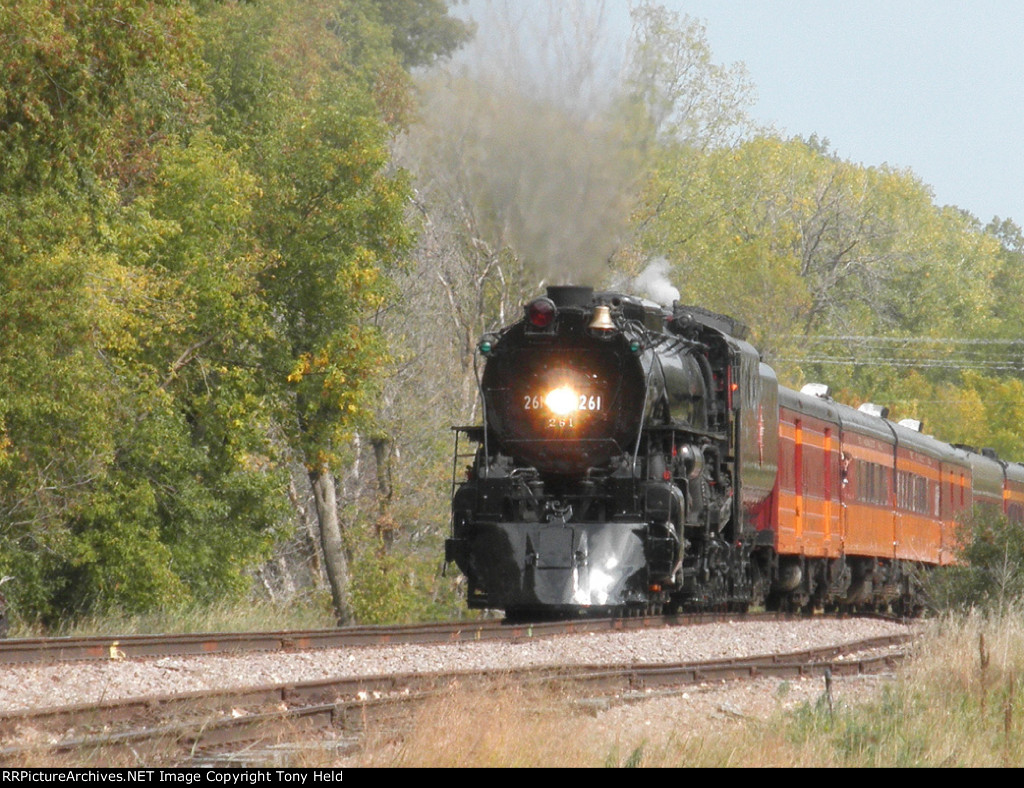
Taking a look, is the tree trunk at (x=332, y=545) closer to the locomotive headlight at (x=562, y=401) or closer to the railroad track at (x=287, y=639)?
the railroad track at (x=287, y=639)

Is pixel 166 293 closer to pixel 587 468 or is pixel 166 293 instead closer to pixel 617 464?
pixel 587 468

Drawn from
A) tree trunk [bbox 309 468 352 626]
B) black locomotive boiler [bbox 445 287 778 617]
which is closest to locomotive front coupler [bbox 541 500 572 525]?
black locomotive boiler [bbox 445 287 778 617]

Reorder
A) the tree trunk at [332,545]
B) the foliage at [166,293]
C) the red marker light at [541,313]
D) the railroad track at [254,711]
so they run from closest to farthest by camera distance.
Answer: the railroad track at [254,711], the foliage at [166,293], the red marker light at [541,313], the tree trunk at [332,545]

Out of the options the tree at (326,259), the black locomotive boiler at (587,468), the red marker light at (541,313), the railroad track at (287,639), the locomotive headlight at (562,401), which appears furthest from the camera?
the tree at (326,259)

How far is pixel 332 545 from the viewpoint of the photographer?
31.1m

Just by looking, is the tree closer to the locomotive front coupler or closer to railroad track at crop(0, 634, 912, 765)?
the locomotive front coupler

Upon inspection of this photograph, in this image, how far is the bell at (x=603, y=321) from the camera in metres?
16.7


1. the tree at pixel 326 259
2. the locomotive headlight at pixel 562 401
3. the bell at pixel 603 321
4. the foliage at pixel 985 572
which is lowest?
the foliage at pixel 985 572

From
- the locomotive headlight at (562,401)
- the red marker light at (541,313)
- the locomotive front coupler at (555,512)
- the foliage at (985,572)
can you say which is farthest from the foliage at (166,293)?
the foliage at (985,572)

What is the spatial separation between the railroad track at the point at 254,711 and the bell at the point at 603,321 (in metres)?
4.18

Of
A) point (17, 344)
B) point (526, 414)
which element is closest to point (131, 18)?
point (17, 344)

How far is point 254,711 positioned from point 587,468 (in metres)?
7.46

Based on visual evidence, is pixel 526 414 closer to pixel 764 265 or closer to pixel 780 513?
pixel 780 513
